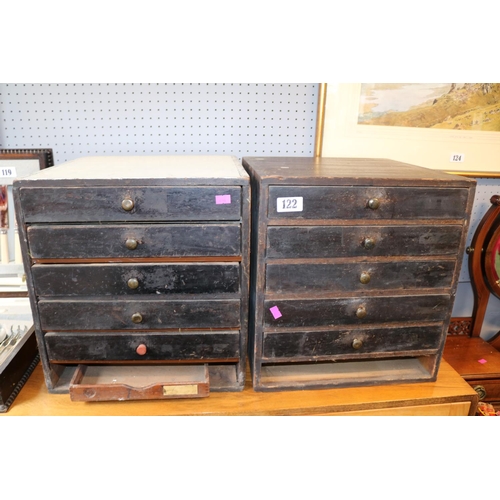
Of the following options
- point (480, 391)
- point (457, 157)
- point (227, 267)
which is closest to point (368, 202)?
point (227, 267)

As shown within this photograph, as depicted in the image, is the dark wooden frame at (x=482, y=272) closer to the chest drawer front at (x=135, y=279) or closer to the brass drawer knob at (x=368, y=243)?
the brass drawer knob at (x=368, y=243)

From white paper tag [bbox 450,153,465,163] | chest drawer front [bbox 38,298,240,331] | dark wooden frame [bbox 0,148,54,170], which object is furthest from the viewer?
white paper tag [bbox 450,153,465,163]

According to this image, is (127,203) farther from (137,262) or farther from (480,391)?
(480,391)

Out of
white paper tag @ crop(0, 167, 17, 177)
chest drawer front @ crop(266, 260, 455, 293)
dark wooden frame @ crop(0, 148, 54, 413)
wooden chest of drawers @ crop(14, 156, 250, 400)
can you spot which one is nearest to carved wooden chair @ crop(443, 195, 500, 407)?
chest drawer front @ crop(266, 260, 455, 293)

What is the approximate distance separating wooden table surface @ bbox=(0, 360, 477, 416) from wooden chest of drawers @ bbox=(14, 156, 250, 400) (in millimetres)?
60

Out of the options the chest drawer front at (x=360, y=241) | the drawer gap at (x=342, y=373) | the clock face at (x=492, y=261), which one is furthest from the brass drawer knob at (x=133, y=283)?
the clock face at (x=492, y=261)

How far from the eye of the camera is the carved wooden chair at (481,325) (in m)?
1.63

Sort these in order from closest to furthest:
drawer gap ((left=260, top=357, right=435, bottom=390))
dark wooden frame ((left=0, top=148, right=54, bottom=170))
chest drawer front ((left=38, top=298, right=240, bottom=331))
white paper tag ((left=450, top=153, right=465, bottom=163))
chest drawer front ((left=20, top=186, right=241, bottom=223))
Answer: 1. chest drawer front ((left=20, top=186, right=241, bottom=223))
2. chest drawer front ((left=38, top=298, right=240, bottom=331))
3. drawer gap ((left=260, top=357, right=435, bottom=390))
4. dark wooden frame ((left=0, top=148, right=54, bottom=170))
5. white paper tag ((left=450, top=153, right=465, bottom=163))

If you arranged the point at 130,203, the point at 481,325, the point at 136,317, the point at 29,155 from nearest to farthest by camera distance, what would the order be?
the point at 130,203, the point at 136,317, the point at 29,155, the point at 481,325

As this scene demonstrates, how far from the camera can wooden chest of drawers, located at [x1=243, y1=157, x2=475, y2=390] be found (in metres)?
1.12

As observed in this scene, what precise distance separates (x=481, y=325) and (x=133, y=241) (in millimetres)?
1663

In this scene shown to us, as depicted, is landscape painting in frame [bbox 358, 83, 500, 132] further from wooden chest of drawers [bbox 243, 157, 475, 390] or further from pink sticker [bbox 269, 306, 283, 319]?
→ pink sticker [bbox 269, 306, 283, 319]

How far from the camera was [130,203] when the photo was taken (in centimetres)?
106

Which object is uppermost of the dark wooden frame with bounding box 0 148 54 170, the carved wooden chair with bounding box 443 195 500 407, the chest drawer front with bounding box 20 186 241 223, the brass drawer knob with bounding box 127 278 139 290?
the dark wooden frame with bounding box 0 148 54 170
